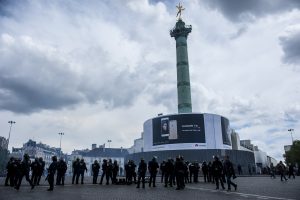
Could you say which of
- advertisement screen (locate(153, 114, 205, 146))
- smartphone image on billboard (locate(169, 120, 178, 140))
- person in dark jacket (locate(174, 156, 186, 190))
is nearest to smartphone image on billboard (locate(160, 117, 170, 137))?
advertisement screen (locate(153, 114, 205, 146))

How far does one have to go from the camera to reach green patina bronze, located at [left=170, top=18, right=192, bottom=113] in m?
74.8

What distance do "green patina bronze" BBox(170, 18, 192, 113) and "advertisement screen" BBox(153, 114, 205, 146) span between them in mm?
4626

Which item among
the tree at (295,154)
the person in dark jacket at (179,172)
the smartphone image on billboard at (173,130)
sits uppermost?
the smartphone image on billboard at (173,130)

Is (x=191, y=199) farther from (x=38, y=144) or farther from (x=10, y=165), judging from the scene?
(x=38, y=144)

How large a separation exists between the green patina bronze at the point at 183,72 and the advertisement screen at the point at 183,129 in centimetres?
463

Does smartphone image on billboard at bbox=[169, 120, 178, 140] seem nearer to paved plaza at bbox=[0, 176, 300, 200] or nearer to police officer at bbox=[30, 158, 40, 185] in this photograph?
police officer at bbox=[30, 158, 40, 185]

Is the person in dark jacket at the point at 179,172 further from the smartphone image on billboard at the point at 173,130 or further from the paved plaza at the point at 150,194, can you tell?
the smartphone image on billboard at the point at 173,130

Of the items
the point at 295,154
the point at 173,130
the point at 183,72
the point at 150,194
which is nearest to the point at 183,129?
the point at 173,130

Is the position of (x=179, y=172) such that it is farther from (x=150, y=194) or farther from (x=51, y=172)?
(x=51, y=172)

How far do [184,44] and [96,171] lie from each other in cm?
6503

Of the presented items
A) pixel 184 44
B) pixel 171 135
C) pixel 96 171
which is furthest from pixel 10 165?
pixel 184 44

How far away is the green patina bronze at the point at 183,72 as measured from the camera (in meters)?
74.8

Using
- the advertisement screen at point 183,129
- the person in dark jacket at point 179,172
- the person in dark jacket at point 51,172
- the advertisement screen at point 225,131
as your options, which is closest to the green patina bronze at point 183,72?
the advertisement screen at point 183,129

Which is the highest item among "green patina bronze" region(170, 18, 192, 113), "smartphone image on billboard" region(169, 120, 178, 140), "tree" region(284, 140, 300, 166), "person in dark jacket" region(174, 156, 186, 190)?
"green patina bronze" region(170, 18, 192, 113)
